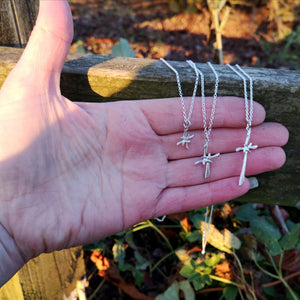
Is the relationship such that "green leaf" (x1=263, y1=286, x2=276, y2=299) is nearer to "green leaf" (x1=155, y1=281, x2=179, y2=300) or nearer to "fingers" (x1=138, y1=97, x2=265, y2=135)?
"green leaf" (x1=155, y1=281, x2=179, y2=300)

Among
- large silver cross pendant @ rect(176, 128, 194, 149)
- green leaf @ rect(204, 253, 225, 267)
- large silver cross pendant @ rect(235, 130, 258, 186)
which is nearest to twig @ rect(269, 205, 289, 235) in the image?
green leaf @ rect(204, 253, 225, 267)

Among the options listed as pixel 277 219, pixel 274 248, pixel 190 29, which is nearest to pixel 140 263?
pixel 274 248

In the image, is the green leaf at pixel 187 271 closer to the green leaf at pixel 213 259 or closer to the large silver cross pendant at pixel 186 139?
the green leaf at pixel 213 259

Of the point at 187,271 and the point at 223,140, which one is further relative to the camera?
the point at 187,271

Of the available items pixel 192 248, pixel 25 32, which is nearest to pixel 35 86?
pixel 25 32

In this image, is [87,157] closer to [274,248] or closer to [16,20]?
[16,20]

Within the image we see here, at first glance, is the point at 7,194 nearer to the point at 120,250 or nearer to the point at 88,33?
the point at 120,250

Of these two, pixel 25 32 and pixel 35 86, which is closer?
pixel 35 86
